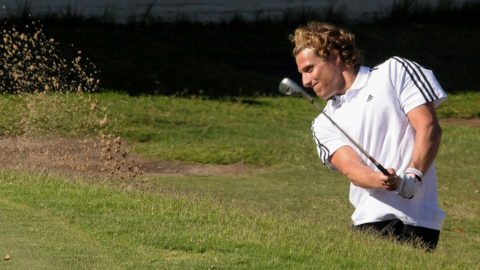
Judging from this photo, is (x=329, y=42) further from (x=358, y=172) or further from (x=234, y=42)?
(x=234, y=42)

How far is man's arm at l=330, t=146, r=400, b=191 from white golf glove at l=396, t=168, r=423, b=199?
0.10 ft

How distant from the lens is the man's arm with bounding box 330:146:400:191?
4.63 meters

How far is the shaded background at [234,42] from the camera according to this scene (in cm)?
1694

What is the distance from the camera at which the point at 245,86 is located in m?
17.1

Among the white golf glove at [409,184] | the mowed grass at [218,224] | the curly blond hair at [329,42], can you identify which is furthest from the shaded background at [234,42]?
the white golf glove at [409,184]

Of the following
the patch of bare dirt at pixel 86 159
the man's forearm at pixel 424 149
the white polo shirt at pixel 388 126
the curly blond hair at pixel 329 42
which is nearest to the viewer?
the man's forearm at pixel 424 149

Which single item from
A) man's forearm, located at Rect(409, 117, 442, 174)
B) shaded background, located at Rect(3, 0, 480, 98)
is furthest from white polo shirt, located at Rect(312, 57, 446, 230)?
shaded background, located at Rect(3, 0, 480, 98)

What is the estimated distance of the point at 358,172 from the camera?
4.84m

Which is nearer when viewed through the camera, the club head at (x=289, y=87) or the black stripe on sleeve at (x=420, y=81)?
the club head at (x=289, y=87)

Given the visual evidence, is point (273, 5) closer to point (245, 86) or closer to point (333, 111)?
point (245, 86)

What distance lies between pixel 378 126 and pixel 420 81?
310 millimetres

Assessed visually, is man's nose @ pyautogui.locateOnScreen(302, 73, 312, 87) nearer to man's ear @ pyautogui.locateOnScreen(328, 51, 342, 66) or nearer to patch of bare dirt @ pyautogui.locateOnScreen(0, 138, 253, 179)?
man's ear @ pyautogui.locateOnScreen(328, 51, 342, 66)

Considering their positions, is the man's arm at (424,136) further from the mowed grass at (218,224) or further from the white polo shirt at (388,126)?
the mowed grass at (218,224)

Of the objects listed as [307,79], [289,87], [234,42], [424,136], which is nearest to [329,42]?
[307,79]
